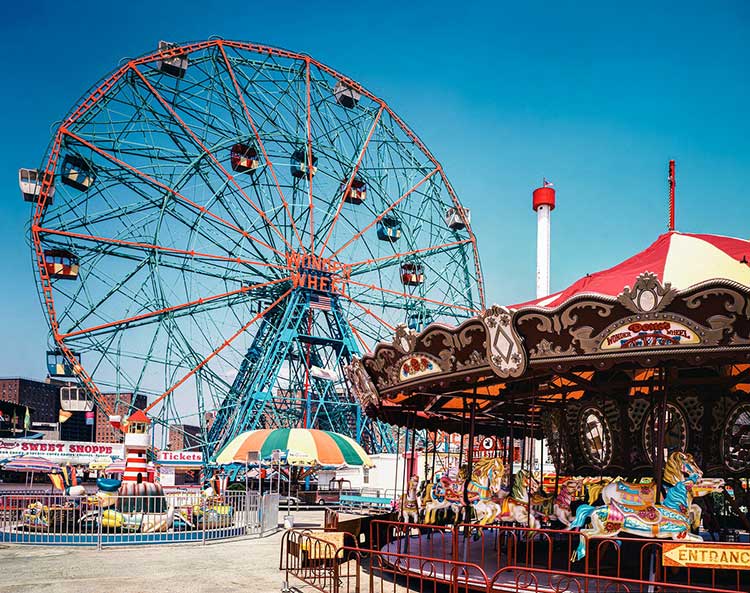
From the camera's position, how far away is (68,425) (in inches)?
4247

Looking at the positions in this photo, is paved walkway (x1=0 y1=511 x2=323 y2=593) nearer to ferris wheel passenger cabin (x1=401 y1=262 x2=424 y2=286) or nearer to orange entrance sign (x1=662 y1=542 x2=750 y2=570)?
orange entrance sign (x1=662 y1=542 x2=750 y2=570)

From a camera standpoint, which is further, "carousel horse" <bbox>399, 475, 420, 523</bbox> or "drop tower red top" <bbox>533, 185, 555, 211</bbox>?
"drop tower red top" <bbox>533, 185, 555, 211</bbox>

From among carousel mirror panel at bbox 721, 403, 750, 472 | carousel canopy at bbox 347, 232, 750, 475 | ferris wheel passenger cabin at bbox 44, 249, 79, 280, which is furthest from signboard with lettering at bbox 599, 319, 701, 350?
ferris wheel passenger cabin at bbox 44, 249, 79, 280

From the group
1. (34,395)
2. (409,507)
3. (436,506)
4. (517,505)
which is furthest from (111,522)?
(34,395)

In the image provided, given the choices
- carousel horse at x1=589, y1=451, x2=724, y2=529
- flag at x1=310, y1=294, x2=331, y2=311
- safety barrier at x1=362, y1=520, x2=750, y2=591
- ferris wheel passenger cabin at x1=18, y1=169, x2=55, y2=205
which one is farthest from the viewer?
flag at x1=310, y1=294, x2=331, y2=311

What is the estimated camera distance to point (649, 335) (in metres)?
8.06

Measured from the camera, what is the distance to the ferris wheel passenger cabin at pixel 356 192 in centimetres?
3366

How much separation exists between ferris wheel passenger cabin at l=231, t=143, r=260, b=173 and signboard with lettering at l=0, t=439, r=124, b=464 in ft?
45.0

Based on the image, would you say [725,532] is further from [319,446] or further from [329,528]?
[319,446]

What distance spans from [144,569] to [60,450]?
2766 centimetres

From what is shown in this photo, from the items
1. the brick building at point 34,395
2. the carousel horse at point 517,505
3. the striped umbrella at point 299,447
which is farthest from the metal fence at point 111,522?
the brick building at point 34,395

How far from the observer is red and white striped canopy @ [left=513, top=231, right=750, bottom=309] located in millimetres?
8953

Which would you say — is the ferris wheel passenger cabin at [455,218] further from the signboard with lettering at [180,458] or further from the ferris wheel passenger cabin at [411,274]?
the signboard with lettering at [180,458]

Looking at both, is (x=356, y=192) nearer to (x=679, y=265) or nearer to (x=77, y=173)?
(x=77, y=173)
